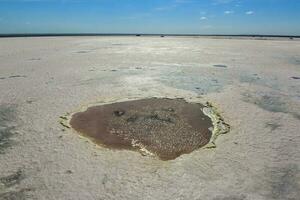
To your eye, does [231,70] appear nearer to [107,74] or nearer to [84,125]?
[107,74]

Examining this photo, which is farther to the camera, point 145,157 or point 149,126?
point 149,126

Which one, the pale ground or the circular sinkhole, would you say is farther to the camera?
the circular sinkhole

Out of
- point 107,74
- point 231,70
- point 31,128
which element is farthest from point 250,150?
point 231,70

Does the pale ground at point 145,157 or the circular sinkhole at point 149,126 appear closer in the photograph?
the pale ground at point 145,157

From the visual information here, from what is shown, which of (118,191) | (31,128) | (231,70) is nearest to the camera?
(118,191)

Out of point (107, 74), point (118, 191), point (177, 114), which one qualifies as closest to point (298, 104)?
point (177, 114)

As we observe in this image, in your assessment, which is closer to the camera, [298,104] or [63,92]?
[298,104]

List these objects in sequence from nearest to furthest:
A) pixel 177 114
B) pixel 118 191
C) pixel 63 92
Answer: pixel 118 191, pixel 177 114, pixel 63 92
